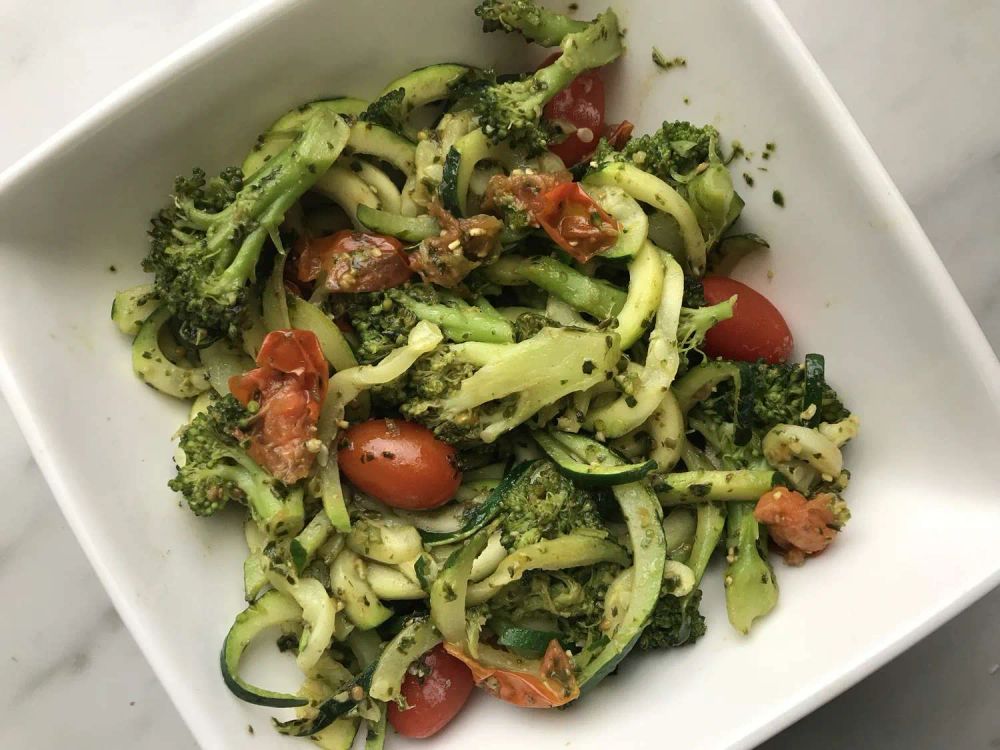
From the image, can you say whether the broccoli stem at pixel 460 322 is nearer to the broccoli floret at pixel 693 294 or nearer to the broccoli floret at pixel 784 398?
the broccoli floret at pixel 693 294

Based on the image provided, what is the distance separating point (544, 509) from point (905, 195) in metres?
1.57

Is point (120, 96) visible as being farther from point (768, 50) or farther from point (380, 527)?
point (768, 50)

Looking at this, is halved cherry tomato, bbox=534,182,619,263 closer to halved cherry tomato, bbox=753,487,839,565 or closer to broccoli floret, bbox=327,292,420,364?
broccoli floret, bbox=327,292,420,364

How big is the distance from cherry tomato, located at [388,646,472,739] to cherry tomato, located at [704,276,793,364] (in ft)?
3.15

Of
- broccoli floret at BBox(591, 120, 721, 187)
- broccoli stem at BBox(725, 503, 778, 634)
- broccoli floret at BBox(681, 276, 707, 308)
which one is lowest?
broccoli stem at BBox(725, 503, 778, 634)

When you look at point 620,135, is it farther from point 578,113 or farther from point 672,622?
point 672,622

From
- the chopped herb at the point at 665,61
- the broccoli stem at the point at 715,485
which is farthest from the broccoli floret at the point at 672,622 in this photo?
the chopped herb at the point at 665,61

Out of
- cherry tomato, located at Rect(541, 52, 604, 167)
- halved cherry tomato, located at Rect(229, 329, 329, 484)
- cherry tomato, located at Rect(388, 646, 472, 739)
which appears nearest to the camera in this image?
halved cherry tomato, located at Rect(229, 329, 329, 484)

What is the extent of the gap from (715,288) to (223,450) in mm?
1182

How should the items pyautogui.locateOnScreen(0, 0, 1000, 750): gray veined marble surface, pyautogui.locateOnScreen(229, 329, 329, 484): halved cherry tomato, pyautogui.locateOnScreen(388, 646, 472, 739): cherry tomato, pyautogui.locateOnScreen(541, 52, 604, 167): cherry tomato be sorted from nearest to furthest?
pyautogui.locateOnScreen(229, 329, 329, 484): halved cherry tomato → pyautogui.locateOnScreen(388, 646, 472, 739): cherry tomato → pyautogui.locateOnScreen(541, 52, 604, 167): cherry tomato → pyautogui.locateOnScreen(0, 0, 1000, 750): gray veined marble surface

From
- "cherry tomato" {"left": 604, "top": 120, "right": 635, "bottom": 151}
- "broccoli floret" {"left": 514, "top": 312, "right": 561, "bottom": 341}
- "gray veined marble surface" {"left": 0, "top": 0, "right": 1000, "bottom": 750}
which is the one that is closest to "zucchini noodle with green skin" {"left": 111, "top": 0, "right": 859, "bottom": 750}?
"broccoli floret" {"left": 514, "top": 312, "right": 561, "bottom": 341}

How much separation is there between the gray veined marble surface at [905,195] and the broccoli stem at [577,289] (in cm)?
118

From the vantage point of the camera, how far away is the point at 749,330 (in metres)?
1.92

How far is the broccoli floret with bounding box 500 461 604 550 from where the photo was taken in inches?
68.8
